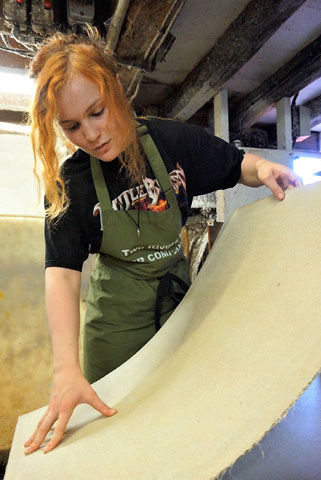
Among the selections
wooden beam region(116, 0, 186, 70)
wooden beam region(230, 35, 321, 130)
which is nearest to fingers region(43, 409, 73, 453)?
wooden beam region(116, 0, 186, 70)

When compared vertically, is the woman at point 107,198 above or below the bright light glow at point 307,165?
below

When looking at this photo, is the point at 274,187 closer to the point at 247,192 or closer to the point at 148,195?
the point at 148,195

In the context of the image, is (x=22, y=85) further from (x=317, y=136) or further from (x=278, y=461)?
(x=317, y=136)

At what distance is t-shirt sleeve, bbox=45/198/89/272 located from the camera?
0.90 metres

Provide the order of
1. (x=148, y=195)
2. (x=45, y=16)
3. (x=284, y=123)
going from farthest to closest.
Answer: (x=284, y=123) < (x=45, y=16) < (x=148, y=195)

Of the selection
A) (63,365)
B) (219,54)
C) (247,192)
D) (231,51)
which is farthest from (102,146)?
(247,192)

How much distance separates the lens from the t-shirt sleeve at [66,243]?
2.94 feet

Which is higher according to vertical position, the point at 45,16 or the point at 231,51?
the point at 231,51

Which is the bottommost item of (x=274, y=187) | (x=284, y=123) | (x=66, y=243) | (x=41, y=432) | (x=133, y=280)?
(x=41, y=432)

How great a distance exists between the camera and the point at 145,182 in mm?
1008

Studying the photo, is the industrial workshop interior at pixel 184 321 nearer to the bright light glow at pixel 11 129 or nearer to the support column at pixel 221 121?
the bright light glow at pixel 11 129

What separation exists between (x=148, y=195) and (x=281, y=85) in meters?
2.67

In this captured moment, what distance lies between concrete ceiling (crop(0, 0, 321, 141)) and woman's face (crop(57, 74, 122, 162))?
118cm

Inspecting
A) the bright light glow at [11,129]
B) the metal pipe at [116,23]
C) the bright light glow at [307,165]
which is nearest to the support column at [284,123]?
the bright light glow at [307,165]
